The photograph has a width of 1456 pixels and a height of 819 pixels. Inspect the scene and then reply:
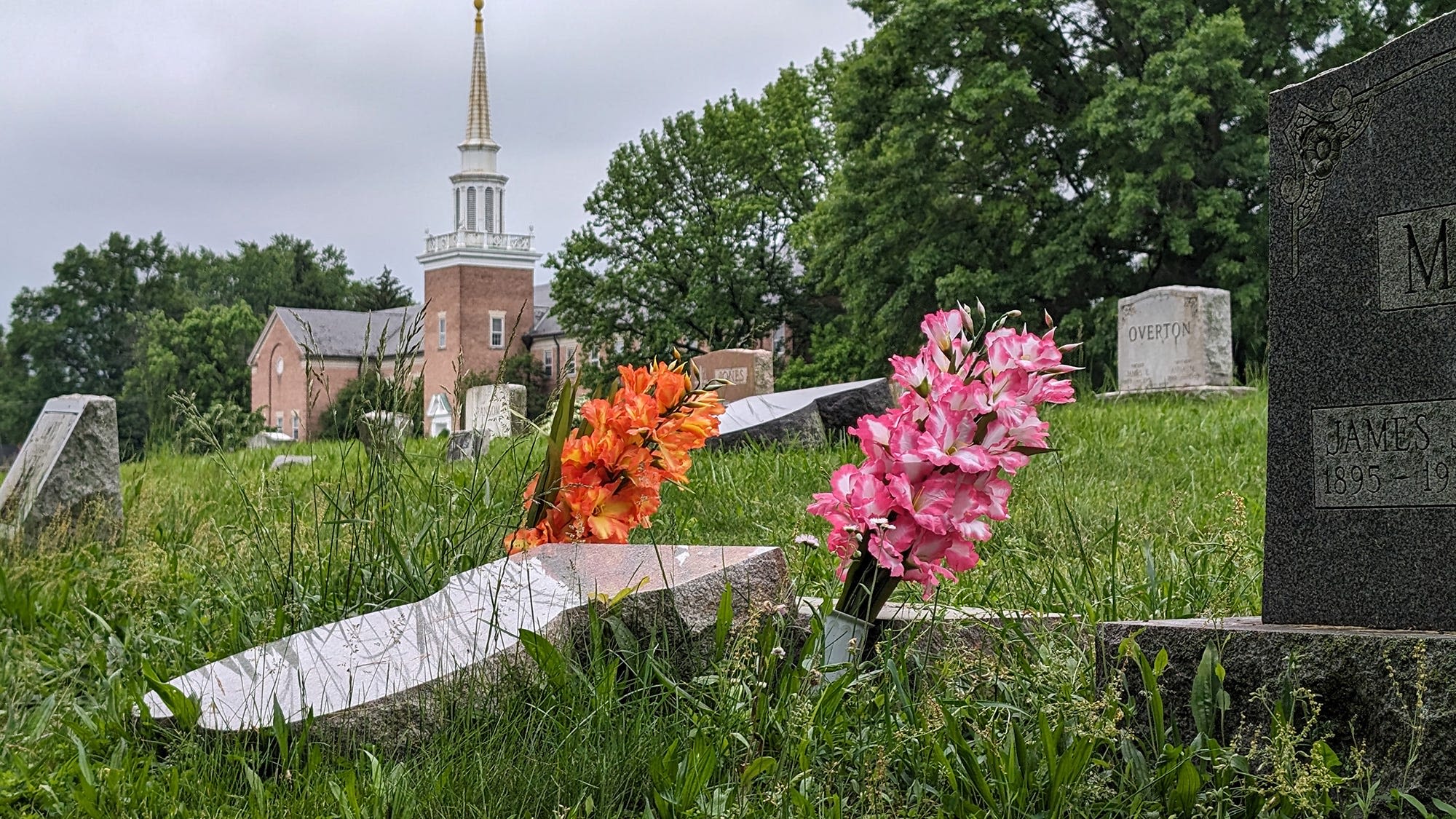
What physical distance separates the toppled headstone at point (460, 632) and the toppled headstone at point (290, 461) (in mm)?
5500

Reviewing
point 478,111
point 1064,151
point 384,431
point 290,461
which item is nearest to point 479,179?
point 478,111

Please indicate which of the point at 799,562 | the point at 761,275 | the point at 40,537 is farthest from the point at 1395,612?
the point at 761,275

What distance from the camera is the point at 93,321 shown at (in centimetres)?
6994

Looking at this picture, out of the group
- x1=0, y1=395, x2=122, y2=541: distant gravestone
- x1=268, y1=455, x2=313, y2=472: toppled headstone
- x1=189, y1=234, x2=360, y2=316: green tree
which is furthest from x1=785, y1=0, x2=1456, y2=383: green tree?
x1=189, y1=234, x2=360, y2=316: green tree

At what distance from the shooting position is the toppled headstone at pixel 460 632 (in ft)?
10.4

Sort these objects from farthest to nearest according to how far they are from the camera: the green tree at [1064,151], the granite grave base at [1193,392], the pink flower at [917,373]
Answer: the green tree at [1064,151], the granite grave base at [1193,392], the pink flower at [917,373]

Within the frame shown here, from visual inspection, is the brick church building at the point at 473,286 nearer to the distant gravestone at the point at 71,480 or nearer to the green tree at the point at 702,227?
the green tree at the point at 702,227

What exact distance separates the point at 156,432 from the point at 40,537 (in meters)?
3.06

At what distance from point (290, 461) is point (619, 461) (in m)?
6.51

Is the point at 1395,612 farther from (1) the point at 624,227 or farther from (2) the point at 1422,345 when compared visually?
(1) the point at 624,227

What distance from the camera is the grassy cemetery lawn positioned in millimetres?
2760

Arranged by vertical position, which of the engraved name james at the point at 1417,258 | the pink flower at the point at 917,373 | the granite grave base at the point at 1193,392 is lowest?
the pink flower at the point at 917,373

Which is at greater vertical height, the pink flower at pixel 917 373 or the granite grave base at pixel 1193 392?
the granite grave base at pixel 1193 392

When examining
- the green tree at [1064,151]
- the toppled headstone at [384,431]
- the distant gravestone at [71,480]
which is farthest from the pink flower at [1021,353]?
the green tree at [1064,151]
